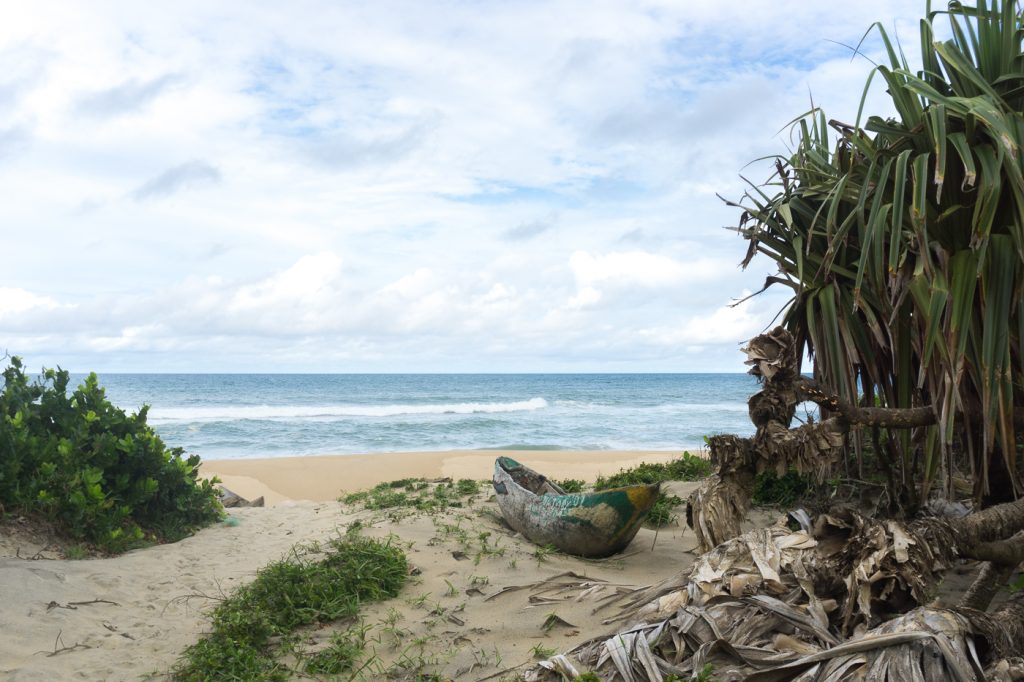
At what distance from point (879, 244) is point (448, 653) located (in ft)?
9.82

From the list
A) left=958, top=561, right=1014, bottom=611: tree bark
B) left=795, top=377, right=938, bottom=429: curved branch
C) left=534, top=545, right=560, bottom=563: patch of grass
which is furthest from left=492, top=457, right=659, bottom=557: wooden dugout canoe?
left=958, top=561, right=1014, bottom=611: tree bark

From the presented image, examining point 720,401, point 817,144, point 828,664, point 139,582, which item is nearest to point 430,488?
point 139,582

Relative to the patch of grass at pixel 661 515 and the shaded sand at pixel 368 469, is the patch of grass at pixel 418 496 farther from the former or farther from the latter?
the shaded sand at pixel 368 469

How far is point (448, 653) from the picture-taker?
3.99 metres

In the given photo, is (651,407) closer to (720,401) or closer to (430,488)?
(720,401)

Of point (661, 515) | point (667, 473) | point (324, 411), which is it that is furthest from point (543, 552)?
point (324, 411)

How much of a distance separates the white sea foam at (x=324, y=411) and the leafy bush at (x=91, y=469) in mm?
24543

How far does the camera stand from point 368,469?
46.1 ft

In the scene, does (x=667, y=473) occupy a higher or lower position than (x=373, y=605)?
higher

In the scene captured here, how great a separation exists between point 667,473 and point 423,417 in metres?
24.2

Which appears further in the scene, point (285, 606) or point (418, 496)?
point (418, 496)

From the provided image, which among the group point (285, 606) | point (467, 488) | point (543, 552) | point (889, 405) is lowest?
point (285, 606)

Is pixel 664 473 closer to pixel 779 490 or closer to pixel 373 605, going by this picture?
pixel 779 490

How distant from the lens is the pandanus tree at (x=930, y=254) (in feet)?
11.7
